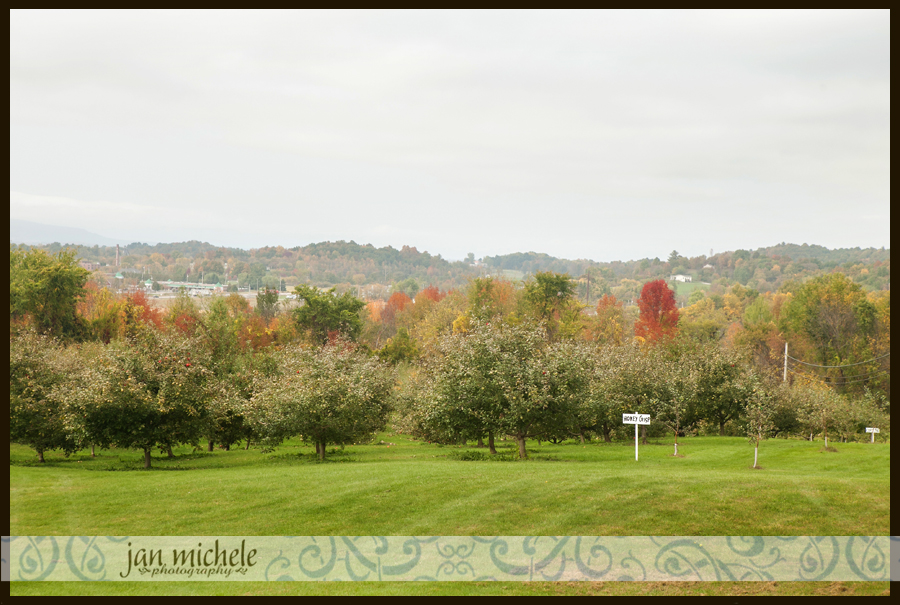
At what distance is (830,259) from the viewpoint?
10550 centimetres

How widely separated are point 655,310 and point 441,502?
66.7 meters

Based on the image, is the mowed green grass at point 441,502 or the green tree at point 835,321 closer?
the mowed green grass at point 441,502

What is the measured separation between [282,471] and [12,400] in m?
9.77

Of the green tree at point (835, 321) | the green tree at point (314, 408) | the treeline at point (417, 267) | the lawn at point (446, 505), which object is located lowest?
the lawn at point (446, 505)

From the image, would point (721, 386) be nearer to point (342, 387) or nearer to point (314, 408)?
point (342, 387)

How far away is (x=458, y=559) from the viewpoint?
1012 centimetres

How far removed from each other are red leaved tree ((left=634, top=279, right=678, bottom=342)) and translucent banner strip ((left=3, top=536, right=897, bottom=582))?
64.6 m

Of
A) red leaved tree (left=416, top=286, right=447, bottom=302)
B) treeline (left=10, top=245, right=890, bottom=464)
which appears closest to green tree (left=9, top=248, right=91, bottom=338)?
treeline (left=10, top=245, right=890, bottom=464)

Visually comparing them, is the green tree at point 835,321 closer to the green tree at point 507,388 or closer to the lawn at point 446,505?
the green tree at point 507,388

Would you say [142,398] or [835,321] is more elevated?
[835,321]

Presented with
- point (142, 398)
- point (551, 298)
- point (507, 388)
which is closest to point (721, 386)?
point (507, 388)

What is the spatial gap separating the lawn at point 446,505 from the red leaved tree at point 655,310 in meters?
58.7

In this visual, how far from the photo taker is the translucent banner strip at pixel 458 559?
9492mm

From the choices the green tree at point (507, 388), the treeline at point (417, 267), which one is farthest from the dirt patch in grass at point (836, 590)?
the treeline at point (417, 267)
